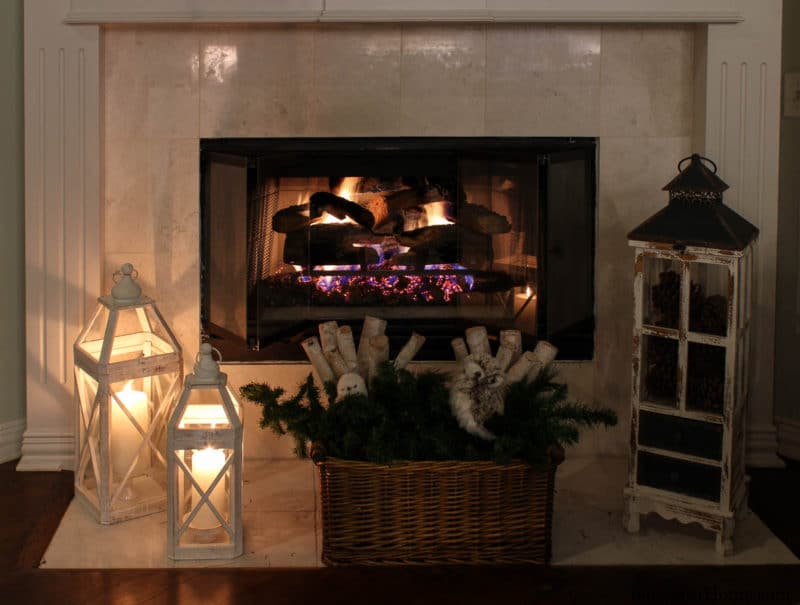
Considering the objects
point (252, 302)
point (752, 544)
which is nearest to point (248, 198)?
point (252, 302)

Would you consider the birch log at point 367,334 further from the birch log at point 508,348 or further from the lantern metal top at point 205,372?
the lantern metal top at point 205,372

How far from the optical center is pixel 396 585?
2.68 meters

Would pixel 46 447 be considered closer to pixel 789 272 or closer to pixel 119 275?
pixel 119 275

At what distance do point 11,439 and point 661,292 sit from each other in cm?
214

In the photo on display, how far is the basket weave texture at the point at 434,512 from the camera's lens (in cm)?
274

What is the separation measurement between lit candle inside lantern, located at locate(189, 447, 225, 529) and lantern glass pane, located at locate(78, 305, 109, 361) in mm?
475

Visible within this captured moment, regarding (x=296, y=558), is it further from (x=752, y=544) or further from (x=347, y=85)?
(x=347, y=85)

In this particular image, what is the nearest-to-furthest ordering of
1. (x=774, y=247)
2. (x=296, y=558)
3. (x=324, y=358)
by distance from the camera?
(x=296, y=558) < (x=324, y=358) < (x=774, y=247)

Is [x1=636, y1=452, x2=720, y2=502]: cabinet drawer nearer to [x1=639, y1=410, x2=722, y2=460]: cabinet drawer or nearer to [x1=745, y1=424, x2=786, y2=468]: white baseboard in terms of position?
[x1=639, y1=410, x2=722, y2=460]: cabinet drawer

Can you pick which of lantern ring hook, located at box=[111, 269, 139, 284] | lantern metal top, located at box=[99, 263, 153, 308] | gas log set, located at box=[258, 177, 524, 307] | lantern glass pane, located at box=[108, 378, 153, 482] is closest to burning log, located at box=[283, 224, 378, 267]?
gas log set, located at box=[258, 177, 524, 307]

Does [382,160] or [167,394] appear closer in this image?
[167,394]

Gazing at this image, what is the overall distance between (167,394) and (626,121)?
167cm

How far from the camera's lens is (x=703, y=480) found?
2922mm

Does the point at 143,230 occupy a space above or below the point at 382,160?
below
